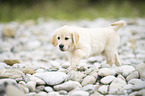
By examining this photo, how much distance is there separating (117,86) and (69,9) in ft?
33.5

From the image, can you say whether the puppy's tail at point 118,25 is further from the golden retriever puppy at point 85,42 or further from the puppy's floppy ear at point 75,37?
the puppy's floppy ear at point 75,37

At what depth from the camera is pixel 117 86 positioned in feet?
7.38

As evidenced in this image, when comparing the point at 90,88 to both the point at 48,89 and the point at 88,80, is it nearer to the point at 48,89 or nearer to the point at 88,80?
the point at 88,80

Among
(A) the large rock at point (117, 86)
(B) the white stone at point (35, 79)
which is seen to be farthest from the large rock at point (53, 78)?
(A) the large rock at point (117, 86)

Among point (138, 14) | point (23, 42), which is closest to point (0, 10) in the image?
point (23, 42)

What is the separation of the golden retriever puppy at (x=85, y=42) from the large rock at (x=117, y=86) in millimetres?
822

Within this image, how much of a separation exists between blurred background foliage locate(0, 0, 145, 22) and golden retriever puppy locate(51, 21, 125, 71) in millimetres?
6796

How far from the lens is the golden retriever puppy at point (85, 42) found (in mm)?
2947

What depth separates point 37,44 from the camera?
6.15 meters

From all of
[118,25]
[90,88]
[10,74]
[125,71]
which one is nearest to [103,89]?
[90,88]

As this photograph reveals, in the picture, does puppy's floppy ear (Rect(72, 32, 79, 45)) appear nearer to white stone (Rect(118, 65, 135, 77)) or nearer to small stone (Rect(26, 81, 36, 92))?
white stone (Rect(118, 65, 135, 77))

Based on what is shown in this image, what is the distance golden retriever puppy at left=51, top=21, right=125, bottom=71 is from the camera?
9.67 feet

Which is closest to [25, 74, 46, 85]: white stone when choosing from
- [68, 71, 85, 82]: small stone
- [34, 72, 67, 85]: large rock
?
[34, 72, 67, 85]: large rock

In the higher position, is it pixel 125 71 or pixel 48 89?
pixel 125 71
